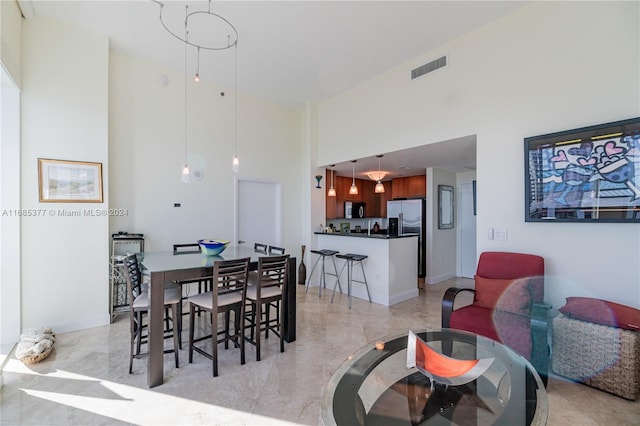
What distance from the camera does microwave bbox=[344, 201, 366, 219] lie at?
677 centimetres

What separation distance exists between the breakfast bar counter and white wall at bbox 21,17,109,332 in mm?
3569

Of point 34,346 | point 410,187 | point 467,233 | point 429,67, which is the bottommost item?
point 34,346

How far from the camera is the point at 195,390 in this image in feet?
7.36

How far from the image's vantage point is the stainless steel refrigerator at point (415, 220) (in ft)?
19.7

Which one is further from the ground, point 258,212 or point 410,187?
point 410,187

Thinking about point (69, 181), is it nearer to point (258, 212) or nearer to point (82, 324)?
point (82, 324)

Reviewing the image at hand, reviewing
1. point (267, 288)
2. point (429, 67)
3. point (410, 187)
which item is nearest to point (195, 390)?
point (267, 288)

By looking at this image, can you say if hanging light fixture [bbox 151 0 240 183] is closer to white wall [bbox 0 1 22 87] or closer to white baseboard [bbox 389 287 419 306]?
white wall [bbox 0 1 22 87]

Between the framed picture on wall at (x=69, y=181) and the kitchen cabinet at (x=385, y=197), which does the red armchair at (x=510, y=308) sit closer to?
the kitchen cabinet at (x=385, y=197)

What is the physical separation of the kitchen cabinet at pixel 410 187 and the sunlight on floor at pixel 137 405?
5.26 meters

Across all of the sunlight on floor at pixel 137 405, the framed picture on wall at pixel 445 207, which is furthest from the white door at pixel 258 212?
the framed picture on wall at pixel 445 207

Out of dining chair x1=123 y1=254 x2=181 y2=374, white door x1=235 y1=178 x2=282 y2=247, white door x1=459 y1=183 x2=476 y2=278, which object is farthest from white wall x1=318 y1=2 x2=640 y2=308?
dining chair x1=123 y1=254 x2=181 y2=374

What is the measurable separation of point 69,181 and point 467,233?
6824mm

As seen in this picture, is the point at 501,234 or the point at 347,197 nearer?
the point at 501,234
